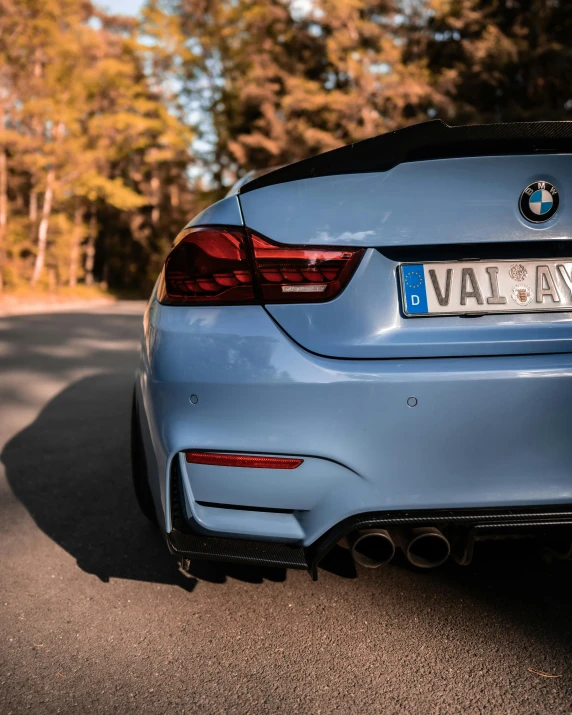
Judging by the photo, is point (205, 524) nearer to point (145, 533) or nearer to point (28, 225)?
point (145, 533)

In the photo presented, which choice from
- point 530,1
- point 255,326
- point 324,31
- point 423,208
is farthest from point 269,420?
point 324,31

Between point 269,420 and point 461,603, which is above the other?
point 269,420

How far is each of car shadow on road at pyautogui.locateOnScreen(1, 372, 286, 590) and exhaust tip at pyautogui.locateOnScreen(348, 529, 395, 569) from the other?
0.65 metres

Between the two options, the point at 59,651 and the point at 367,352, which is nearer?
the point at 367,352

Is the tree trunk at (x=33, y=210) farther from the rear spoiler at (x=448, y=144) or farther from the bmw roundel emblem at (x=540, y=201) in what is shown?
the bmw roundel emblem at (x=540, y=201)

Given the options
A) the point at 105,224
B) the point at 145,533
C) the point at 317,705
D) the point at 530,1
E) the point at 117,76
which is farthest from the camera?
the point at 105,224

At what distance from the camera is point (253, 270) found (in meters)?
1.93

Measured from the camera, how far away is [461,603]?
7.61 feet

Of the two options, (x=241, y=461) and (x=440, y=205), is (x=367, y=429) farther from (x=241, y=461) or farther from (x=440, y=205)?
(x=440, y=205)

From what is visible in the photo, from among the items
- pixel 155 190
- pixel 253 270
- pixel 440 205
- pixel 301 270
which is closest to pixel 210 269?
pixel 253 270

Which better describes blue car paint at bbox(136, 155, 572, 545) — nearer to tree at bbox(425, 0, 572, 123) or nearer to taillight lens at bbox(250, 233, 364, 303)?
taillight lens at bbox(250, 233, 364, 303)

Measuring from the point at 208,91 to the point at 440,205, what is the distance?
110 ft

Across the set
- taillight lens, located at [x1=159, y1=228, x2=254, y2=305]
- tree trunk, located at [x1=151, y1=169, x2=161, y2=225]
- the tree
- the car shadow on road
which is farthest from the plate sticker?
tree trunk, located at [x1=151, y1=169, x2=161, y2=225]

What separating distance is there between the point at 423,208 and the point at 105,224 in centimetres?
3735
